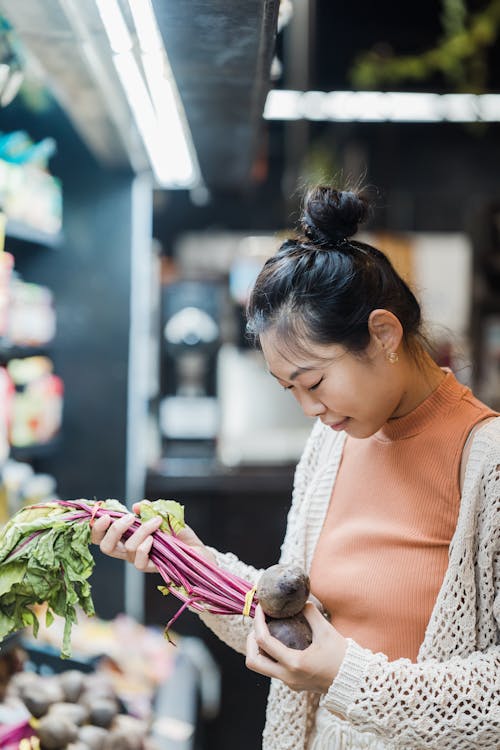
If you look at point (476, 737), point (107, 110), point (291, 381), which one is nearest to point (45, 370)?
point (107, 110)

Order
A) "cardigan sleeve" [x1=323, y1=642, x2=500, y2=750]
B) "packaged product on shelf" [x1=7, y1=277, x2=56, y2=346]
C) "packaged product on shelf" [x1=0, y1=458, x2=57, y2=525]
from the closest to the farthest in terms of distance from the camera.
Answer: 1. "cardigan sleeve" [x1=323, y1=642, x2=500, y2=750]
2. "packaged product on shelf" [x1=0, y1=458, x2=57, y2=525]
3. "packaged product on shelf" [x1=7, y1=277, x2=56, y2=346]

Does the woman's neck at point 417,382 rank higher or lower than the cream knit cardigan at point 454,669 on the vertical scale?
higher

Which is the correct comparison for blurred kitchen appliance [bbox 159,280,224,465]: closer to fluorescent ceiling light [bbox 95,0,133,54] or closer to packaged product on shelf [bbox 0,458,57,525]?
packaged product on shelf [bbox 0,458,57,525]

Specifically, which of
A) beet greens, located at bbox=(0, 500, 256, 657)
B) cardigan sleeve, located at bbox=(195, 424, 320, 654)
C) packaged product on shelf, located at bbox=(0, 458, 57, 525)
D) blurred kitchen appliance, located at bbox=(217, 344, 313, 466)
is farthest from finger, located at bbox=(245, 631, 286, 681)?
blurred kitchen appliance, located at bbox=(217, 344, 313, 466)

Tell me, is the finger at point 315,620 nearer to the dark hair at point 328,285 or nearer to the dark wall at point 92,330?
the dark hair at point 328,285

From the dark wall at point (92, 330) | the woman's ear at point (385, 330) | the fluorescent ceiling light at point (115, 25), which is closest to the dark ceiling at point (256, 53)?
the fluorescent ceiling light at point (115, 25)

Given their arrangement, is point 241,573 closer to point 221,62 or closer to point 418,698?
point 418,698

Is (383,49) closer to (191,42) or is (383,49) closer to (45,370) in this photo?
(45,370)

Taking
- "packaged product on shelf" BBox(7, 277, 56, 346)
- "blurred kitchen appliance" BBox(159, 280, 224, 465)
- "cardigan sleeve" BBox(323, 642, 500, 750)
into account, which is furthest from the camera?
"blurred kitchen appliance" BBox(159, 280, 224, 465)

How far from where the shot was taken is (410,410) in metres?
1.65

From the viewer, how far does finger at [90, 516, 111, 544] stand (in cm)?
160

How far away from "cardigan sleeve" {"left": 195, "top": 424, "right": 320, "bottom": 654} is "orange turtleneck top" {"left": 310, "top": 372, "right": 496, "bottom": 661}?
0.49ft

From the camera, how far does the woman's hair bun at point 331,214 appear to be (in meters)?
1.59

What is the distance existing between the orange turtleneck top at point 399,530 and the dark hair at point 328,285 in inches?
6.4
